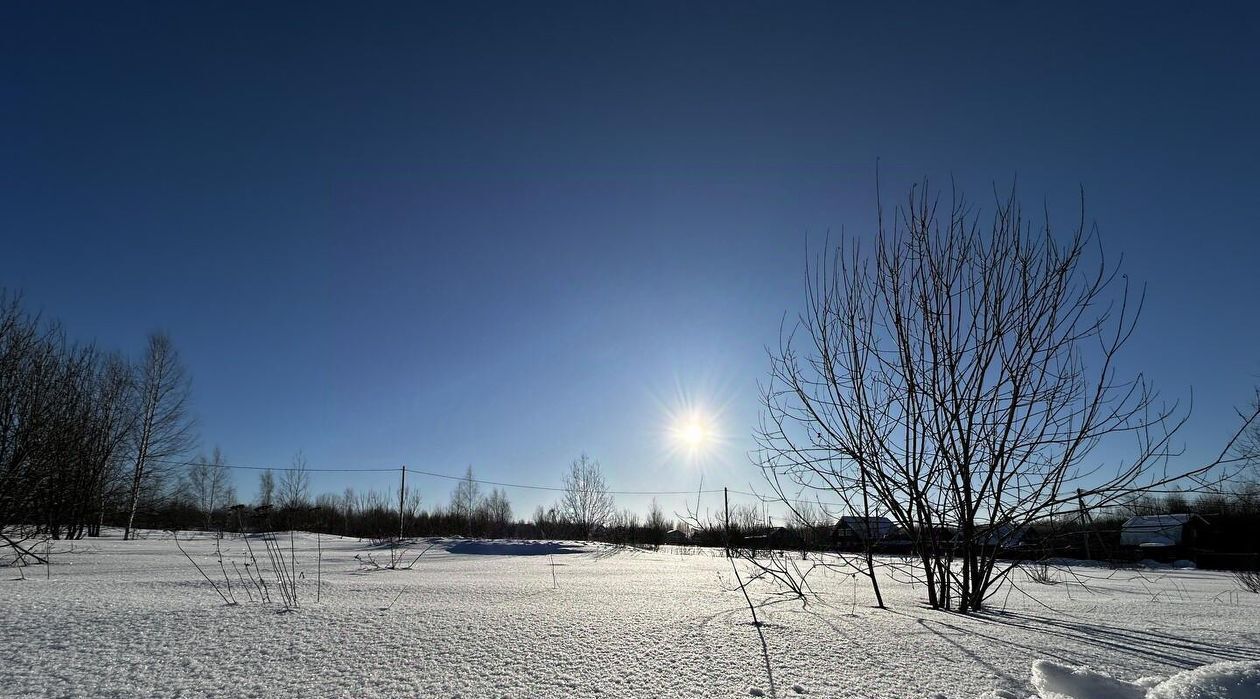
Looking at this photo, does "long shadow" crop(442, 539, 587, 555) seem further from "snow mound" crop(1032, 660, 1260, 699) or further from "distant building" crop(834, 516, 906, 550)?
"snow mound" crop(1032, 660, 1260, 699)

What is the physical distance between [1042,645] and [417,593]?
8.20 feet

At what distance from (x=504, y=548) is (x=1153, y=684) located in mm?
10457

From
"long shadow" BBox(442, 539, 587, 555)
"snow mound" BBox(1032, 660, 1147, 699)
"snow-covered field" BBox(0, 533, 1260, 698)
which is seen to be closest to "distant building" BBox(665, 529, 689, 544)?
"long shadow" BBox(442, 539, 587, 555)

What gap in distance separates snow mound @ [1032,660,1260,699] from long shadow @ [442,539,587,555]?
9.28 m

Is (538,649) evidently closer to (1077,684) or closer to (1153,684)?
(1077,684)

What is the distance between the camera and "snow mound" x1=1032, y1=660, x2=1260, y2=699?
40.9 inches

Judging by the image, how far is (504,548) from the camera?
10.6 meters

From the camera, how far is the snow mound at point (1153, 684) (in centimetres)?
104

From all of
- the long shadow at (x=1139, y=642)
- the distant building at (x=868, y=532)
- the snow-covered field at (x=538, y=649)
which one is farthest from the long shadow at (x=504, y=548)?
the long shadow at (x=1139, y=642)

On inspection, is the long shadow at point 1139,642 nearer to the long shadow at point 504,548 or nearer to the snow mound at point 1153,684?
the snow mound at point 1153,684

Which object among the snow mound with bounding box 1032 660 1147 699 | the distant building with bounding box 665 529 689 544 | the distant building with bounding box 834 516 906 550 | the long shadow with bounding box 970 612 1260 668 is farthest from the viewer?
the distant building with bounding box 665 529 689 544

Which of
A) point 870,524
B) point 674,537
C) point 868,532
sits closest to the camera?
point 868,532

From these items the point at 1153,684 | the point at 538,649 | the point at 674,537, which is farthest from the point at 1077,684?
the point at 674,537

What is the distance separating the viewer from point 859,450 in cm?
296
